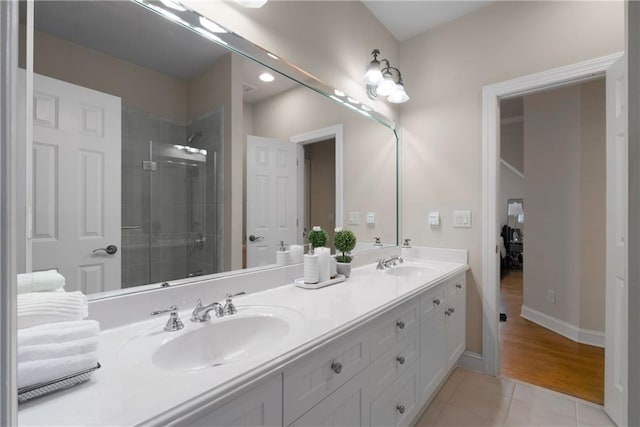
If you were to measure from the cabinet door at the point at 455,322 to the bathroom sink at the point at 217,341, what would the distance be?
1.21 m

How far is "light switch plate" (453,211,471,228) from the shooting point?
217cm

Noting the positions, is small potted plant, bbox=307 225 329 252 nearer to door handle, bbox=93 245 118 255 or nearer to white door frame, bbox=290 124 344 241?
white door frame, bbox=290 124 344 241

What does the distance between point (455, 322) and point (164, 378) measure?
183cm

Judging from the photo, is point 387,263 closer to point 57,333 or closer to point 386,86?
point 386,86

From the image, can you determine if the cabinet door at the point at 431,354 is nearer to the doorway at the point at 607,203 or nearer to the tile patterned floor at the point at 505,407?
the tile patterned floor at the point at 505,407

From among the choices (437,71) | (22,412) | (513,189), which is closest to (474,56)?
(437,71)

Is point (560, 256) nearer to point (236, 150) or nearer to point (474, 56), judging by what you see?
point (474, 56)

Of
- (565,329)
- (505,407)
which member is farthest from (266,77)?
(565,329)

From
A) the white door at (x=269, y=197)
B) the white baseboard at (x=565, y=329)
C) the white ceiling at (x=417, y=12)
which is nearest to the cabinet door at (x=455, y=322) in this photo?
the white door at (x=269, y=197)

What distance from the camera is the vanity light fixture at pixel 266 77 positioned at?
1.40 meters

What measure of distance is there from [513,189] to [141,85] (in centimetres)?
749

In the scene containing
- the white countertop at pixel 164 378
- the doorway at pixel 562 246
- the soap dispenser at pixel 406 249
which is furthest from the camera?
the soap dispenser at pixel 406 249

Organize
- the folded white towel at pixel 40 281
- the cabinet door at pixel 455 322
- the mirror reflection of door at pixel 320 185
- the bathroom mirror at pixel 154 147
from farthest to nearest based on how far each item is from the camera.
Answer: the cabinet door at pixel 455 322 → the mirror reflection of door at pixel 320 185 → the bathroom mirror at pixel 154 147 → the folded white towel at pixel 40 281

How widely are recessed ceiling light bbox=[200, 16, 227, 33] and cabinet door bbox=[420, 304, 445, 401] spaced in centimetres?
165
